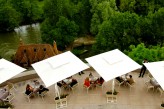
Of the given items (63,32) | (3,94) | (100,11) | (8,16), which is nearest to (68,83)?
(3,94)

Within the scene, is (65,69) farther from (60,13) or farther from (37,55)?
(60,13)

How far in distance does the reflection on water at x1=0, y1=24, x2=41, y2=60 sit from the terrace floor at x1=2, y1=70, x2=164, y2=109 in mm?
34956

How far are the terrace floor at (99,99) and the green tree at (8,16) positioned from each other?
42661 mm

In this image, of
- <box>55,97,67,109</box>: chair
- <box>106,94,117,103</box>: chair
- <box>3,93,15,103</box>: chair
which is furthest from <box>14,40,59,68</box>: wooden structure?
<box>106,94,117,103</box>: chair

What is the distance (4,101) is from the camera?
18.9 metres

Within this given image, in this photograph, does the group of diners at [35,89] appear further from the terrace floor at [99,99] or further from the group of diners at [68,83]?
the group of diners at [68,83]

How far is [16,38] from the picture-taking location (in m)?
60.6

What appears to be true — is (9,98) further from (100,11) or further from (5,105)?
(100,11)

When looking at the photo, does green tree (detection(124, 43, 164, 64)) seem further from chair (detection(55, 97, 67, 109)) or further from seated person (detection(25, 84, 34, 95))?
seated person (detection(25, 84, 34, 95))

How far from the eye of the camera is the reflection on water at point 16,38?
55.5m

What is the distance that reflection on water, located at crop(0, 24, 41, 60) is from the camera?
182ft

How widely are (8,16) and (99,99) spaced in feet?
153

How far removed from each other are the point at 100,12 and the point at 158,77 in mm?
32369

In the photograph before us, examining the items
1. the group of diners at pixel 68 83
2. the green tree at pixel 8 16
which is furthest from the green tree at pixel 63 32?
the group of diners at pixel 68 83
